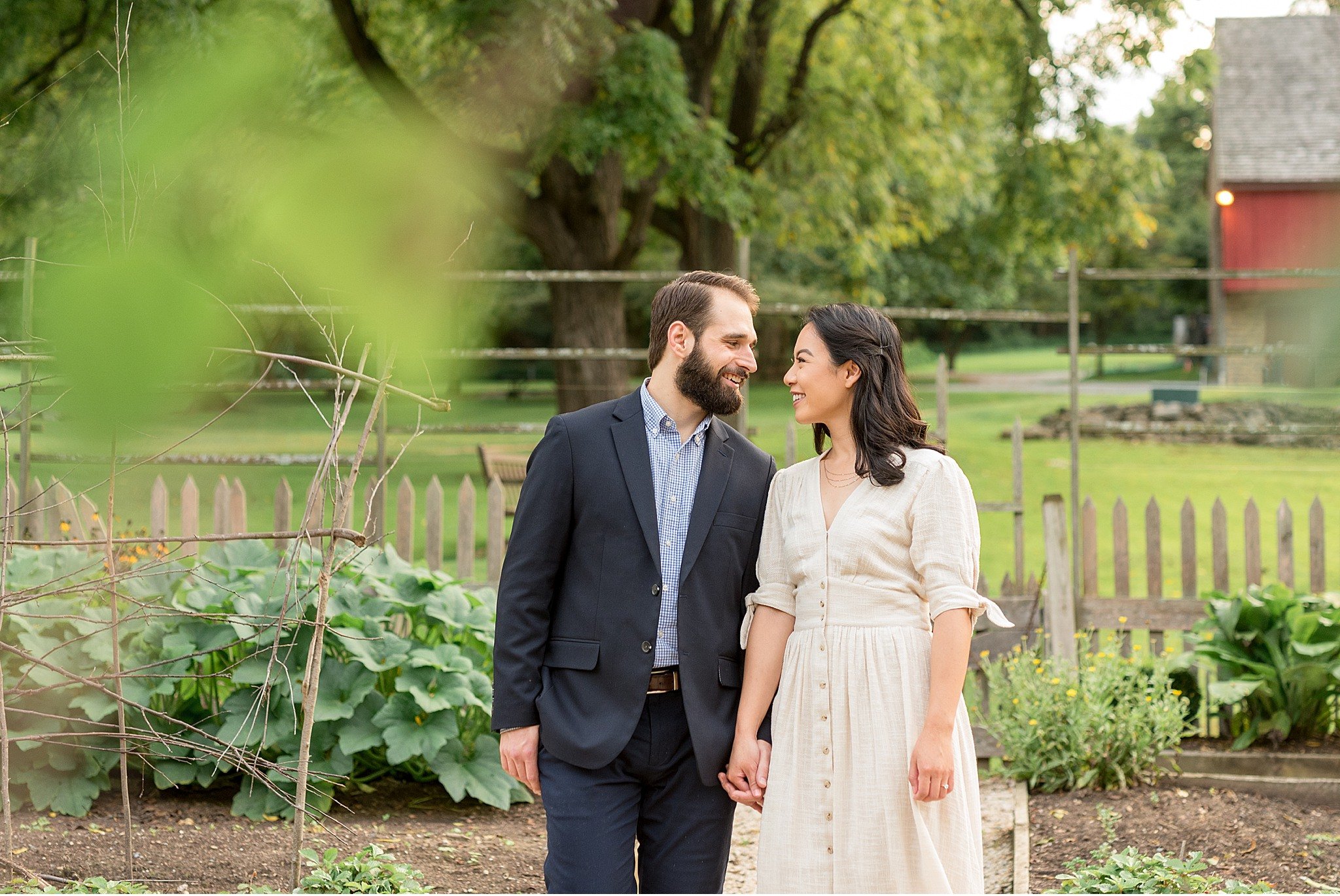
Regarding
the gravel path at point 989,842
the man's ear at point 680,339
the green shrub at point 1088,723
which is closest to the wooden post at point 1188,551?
the green shrub at point 1088,723

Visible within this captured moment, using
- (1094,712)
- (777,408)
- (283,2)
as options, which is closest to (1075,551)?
(1094,712)

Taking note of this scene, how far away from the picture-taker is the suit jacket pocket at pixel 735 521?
7.75 feet

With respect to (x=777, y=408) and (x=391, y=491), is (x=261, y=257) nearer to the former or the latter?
(x=391, y=491)

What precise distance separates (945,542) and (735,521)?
47 cm

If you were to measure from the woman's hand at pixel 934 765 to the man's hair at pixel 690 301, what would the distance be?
2.91ft

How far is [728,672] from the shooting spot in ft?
7.68

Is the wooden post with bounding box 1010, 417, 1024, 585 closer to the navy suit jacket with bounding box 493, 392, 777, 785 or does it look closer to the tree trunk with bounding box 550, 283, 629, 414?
the navy suit jacket with bounding box 493, 392, 777, 785

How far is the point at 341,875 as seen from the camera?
3039mm

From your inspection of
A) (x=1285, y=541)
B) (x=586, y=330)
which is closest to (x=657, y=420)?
(x=1285, y=541)

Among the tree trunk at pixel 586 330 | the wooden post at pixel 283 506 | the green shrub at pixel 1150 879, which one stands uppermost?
the tree trunk at pixel 586 330

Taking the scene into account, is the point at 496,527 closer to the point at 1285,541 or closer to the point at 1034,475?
the point at 1285,541

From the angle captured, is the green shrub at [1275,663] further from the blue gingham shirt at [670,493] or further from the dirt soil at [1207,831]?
the blue gingham shirt at [670,493]

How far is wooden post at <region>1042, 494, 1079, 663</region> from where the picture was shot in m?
4.93

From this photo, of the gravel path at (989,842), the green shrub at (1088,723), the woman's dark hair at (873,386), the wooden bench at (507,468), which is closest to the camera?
the woman's dark hair at (873,386)
